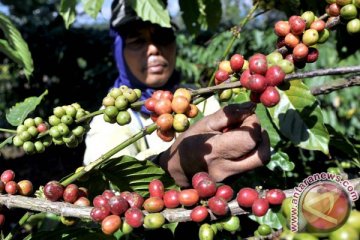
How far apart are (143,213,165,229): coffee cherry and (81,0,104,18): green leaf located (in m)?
1.19

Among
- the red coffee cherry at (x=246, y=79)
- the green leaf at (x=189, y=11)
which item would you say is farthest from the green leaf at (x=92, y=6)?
the red coffee cherry at (x=246, y=79)

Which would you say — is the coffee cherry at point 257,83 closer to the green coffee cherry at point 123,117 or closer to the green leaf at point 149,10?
the green coffee cherry at point 123,117

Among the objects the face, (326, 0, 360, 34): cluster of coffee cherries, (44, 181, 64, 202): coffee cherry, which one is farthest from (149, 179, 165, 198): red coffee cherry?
the face

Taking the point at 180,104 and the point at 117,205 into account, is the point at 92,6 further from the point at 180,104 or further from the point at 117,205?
the point at 117,205

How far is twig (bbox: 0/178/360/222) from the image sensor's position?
91cm

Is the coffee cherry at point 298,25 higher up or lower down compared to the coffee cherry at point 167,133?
higher up

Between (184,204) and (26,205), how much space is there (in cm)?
37

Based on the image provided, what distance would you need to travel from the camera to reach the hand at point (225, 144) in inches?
43.5

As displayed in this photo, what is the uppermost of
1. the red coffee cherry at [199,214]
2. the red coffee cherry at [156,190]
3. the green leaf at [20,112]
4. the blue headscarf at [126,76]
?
the green leaf at [20,112]

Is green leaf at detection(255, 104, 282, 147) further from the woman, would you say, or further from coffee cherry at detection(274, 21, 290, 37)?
coffee cherry at detection(274, 21, 290, 37)

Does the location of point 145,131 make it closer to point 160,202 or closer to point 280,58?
point 160,202

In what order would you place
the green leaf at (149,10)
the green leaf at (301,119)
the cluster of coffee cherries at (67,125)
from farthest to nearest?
the green leaf at (149,10)
the green leaf at (301,119)
the cluster of coffee cherries at (67,125)

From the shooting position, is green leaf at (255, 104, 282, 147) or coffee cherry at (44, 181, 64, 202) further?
green leaf at (255, 104, 282, 147)

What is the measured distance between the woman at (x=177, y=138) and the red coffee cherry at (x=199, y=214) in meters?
0.28
